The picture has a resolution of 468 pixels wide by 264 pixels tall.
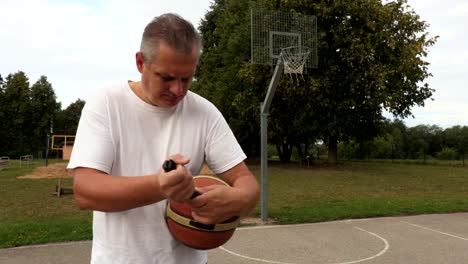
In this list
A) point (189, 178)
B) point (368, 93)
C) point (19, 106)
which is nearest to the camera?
point (189, 178)

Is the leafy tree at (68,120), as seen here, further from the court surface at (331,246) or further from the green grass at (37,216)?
the court surface at (331,246)

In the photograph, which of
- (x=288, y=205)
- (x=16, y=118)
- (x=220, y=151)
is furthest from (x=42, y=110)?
(x=220, y=151)

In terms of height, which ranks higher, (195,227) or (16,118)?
(16,118)

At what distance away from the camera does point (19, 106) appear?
52.7 meters

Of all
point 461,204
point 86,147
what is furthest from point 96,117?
point 461,204

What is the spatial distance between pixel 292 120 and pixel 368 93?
4287mm

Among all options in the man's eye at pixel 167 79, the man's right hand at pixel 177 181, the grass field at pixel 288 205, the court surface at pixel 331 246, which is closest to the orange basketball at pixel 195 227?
the man's right hand at pixel 177 181

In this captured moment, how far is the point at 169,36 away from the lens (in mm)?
1386

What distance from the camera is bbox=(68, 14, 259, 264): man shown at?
1.37 m

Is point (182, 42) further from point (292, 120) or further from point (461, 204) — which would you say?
point (292, 120)

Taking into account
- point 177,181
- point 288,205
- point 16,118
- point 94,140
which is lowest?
point 288,205

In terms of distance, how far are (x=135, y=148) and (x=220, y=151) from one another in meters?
0.32

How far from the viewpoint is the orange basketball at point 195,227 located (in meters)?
1.54

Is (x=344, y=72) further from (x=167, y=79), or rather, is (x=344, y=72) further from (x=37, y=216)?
(x=167, y=79)
